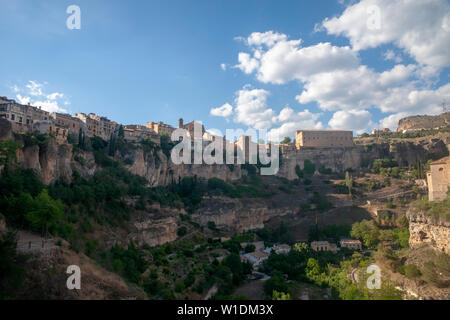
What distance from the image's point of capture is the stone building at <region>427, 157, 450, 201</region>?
2894cm

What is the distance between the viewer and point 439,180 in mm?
29547

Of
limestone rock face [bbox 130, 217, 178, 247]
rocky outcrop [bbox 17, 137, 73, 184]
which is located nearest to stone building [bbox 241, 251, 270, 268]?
limestone rock face [bbox 130, 217, 178, 247]

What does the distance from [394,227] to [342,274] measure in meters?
15.8

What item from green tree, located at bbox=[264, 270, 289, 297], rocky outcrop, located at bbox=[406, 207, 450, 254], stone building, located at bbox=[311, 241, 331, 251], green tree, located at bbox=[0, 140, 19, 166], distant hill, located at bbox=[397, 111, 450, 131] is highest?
distant hill, located at bbox=[397, 111, 450, 131]

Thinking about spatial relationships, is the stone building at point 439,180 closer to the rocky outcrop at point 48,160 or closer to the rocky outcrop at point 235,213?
the rocky outcrop at point 235,213

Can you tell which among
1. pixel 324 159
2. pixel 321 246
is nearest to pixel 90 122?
pixel 321 246

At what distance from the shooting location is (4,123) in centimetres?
1983

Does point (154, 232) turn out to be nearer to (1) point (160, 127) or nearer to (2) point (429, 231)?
(2) point (429, 231)

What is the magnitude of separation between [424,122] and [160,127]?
2562 inches

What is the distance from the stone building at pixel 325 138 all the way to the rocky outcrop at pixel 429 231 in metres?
35.7

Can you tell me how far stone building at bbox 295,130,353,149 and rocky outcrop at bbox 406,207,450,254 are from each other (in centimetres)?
3566

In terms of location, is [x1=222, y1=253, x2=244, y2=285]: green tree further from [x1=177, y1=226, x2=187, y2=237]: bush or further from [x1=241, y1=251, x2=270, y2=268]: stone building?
[x1=177, y1=226, x2=187, y2=237]: bush

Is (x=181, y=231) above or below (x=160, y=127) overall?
below
